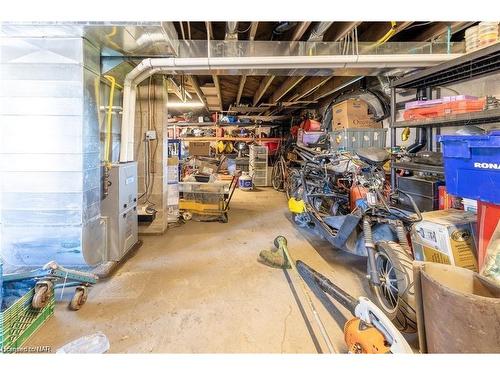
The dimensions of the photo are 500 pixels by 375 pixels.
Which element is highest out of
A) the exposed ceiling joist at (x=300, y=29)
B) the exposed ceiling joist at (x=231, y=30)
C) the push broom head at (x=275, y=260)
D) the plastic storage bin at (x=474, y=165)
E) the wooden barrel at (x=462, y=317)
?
the exposed ceiling joist at (x=300, y=29)

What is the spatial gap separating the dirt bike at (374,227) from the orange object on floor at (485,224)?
351mm

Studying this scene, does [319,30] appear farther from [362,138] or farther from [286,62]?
[362,138]

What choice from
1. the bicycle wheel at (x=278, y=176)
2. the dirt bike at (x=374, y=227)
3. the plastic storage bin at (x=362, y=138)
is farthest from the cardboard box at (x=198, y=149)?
the dirt bike at (x=374, y=227)

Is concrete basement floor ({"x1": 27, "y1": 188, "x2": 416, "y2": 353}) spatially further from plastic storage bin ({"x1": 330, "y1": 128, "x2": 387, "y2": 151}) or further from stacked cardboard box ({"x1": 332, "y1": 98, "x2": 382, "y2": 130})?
stacked cardboard box ({"x1": 332, "y1": 98, "x2": 382, "y2": 130})

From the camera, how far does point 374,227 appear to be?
2254 mm

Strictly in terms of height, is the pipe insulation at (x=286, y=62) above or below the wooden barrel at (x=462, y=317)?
above

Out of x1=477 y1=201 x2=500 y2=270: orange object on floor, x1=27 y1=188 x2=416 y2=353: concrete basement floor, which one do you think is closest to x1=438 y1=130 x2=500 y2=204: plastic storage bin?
x1=477 y1=201 x2=500 y2=270: orange object on floor

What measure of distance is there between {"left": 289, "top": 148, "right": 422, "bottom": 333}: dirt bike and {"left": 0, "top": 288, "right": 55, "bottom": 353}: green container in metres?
2.29

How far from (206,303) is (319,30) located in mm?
2740

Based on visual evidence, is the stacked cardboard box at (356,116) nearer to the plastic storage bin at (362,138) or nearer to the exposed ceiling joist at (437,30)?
the plastic storage bin at (362,138)

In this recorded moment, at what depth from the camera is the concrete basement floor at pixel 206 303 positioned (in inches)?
64.9

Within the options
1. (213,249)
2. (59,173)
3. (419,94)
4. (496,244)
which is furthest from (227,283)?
(419,94)

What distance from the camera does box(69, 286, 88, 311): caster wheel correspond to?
6.49 feet

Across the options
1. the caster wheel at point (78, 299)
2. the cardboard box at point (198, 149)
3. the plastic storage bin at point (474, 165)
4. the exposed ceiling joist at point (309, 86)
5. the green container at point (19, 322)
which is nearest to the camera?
the green container at point (19, 322)
